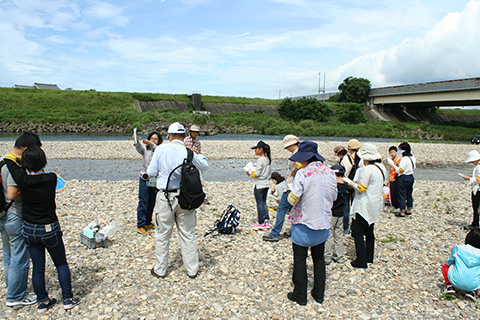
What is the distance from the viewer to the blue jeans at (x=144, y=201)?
7035 mm

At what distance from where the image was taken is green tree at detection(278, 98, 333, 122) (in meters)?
66.9

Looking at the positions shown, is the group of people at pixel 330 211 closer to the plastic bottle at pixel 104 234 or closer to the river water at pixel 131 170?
the plastic bottle at pixel 104 234

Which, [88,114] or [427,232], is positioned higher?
[88,114]

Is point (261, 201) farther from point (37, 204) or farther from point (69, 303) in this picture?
point (37, 204)

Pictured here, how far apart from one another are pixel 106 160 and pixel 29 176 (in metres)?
19.9

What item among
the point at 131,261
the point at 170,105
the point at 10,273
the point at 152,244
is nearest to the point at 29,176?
the point at 10,273

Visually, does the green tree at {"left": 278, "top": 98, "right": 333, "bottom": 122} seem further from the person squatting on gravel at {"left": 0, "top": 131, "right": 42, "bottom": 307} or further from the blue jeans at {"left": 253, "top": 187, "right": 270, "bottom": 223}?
the person squatting on gravel at {"left": 0, "top": 131, "right": 42, "bottom": 307}

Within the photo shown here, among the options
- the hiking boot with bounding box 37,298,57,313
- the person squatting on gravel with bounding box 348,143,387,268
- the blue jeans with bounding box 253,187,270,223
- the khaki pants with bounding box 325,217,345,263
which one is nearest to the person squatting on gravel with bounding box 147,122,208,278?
the hiking boot with bounding box 37,298,57,313

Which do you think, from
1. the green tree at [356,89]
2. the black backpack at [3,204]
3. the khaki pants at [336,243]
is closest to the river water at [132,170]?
the khaki pants at [336,243]

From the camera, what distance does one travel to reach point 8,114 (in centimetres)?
5469

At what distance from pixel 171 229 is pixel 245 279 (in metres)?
1.56

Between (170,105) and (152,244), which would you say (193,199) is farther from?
(170,105)

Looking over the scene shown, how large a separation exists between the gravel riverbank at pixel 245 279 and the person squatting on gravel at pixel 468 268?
0.23m

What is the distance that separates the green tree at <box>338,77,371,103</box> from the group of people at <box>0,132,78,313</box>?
→ 90.8 m
